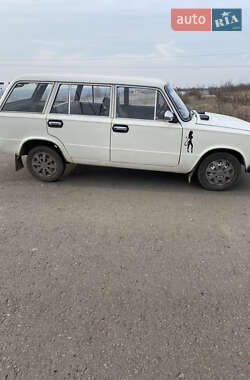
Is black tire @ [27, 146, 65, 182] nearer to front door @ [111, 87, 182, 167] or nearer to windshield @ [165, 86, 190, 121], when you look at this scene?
front door @ [111, 87, 182, 167]

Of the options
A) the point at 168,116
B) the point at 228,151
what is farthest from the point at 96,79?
the point at 228,151

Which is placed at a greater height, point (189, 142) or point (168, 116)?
point (168, 116)

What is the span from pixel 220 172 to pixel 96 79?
2649 mm

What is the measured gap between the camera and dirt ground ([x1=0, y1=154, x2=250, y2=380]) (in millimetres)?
1982

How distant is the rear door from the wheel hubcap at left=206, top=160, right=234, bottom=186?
70.5 inches

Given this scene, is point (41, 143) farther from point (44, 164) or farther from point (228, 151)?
point (228, 151)

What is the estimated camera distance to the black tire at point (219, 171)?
4762 mm

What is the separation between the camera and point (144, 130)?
15.2 ft

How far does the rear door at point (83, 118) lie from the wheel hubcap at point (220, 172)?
179 cm

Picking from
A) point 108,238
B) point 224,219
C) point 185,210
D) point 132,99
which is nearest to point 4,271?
point 108,238

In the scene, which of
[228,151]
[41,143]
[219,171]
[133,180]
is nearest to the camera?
[228,151]

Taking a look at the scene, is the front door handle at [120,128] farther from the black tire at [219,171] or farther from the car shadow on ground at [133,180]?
the black tire at [219,171]

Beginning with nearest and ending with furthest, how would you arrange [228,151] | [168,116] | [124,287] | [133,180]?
[124,287] < [168,116] < [228,151] < [133,180]

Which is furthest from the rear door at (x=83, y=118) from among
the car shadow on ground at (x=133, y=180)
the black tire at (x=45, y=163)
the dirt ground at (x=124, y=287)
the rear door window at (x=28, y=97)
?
the dirt ground at (x=124, y=287)
